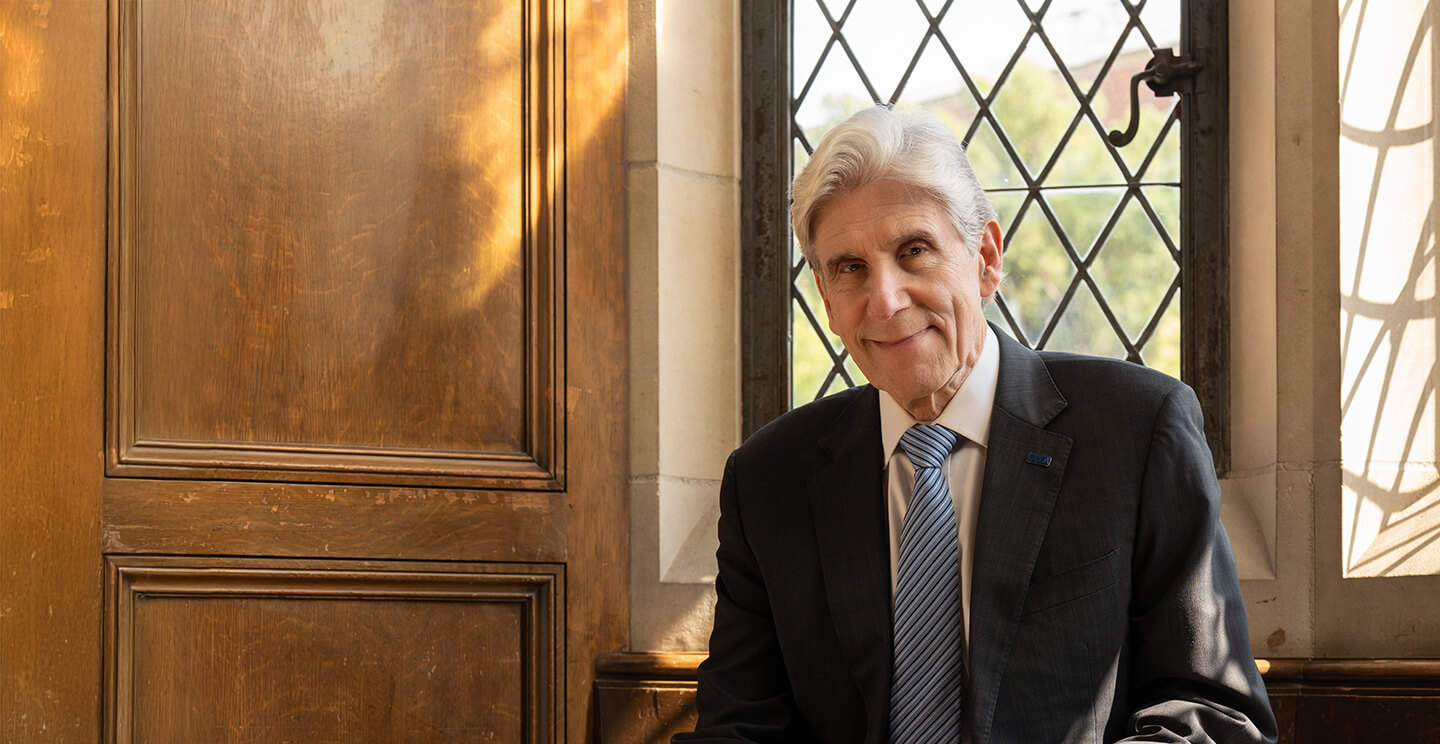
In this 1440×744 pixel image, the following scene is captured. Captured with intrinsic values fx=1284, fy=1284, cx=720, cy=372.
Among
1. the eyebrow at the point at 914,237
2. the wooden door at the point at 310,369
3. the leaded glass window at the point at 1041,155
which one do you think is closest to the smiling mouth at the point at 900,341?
the eyebrow at the point at 914,237

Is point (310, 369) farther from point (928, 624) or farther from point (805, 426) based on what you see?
point (928, 624)

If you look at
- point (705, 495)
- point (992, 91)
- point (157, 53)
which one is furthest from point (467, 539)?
point (992, 91)

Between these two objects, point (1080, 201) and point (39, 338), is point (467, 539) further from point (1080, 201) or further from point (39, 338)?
point (1080, 201)

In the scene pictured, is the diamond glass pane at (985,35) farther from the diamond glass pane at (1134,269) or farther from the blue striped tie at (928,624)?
the blue striped tie at (928,624)

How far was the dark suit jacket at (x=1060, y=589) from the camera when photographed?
65.6 inches

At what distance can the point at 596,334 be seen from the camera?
2.58 metres

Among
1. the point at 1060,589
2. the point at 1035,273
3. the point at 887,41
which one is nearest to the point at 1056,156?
the point at 1035,273

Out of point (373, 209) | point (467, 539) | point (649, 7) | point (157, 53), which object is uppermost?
point (649, 7)

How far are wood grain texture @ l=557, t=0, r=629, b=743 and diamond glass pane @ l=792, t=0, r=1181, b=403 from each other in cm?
47

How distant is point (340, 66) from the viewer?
8.05ft

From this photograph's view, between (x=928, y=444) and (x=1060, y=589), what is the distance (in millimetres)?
270

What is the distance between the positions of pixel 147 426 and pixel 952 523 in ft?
4.68

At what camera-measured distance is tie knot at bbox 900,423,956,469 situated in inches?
71.3

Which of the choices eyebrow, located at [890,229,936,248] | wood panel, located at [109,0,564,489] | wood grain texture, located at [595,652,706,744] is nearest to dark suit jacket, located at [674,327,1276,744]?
eyebrow, located at [890,229,936,248]
